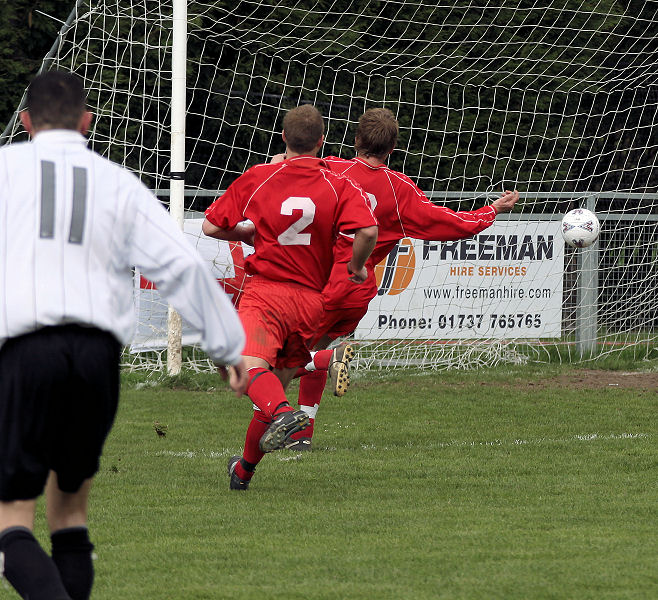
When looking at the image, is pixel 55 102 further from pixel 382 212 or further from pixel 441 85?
pixel 441 85

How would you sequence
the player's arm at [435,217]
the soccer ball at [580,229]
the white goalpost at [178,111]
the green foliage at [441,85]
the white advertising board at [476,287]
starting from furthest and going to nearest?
the green foliage at [441,85], the white advertising board at [476,287], the soccer ball at [580,229], the white goalpost at [178,111], the player's arm at [435,217]

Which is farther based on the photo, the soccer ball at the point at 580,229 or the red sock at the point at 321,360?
the soccer ball at the point at 580,229

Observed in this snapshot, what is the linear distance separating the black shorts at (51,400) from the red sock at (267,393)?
235 centimetres

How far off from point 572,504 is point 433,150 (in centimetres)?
1021

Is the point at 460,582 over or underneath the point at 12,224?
underneath

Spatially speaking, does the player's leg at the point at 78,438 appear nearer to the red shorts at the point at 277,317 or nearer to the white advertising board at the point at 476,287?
the red shorts at the point at 277,317

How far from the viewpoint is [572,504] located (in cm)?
589

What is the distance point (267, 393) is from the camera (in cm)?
586

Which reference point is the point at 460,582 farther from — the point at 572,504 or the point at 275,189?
the point at 275,189

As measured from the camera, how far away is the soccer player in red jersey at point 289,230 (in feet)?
20.4

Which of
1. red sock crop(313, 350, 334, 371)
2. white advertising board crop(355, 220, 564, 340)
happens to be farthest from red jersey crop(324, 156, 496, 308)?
white advertising board crop(355, 220, 564, 340)

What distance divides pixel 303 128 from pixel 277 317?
1009 millimetres

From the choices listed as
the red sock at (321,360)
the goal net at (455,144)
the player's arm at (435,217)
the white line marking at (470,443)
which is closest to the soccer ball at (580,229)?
the goal net at (455,144)

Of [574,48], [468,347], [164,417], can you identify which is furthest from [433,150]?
[164,417]
